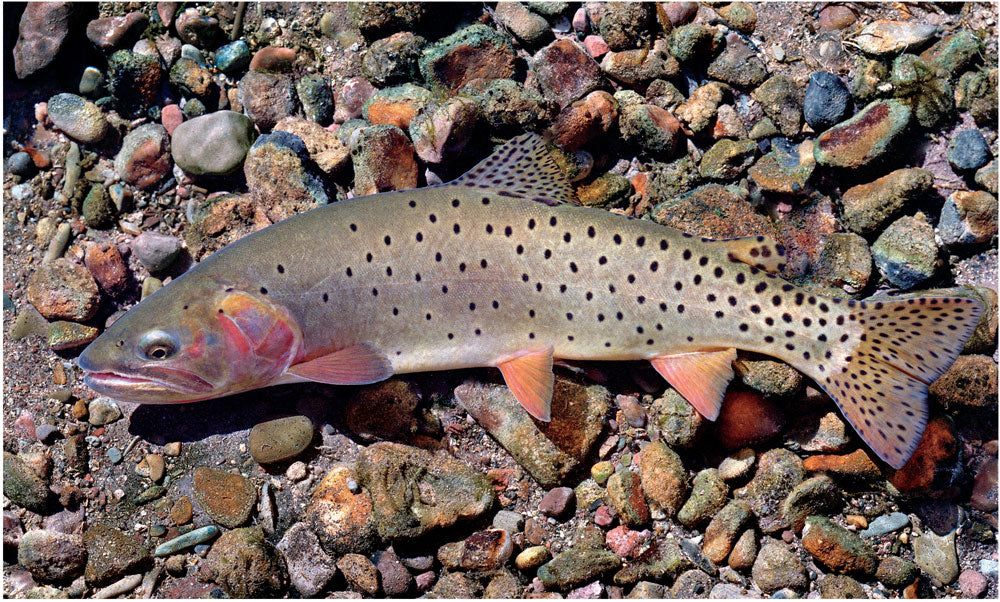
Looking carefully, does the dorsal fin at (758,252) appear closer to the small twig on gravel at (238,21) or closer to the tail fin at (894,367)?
the tail fin at (894,367)

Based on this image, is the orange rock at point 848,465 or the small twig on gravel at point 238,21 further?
the small twig on gravel at point 238,21

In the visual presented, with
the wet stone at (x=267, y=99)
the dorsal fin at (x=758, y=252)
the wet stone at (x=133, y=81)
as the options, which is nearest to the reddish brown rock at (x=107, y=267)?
the wet stone at (x=133, y=81)

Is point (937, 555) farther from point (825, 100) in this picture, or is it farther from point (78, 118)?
point (78, 118)

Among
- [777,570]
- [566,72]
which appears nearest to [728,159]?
[566,72]

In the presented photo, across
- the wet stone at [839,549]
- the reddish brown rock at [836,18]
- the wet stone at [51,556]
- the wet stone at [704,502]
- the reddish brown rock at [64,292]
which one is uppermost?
the reddish brown rock at [836,18]

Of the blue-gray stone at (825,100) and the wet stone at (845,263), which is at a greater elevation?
the blue-gray stone at (825,100)

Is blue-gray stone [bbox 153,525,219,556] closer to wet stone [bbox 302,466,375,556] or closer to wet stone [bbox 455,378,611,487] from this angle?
wet stone [bbox 302,466,375,556]

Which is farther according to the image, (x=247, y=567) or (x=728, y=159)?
(x=728, y=159)
